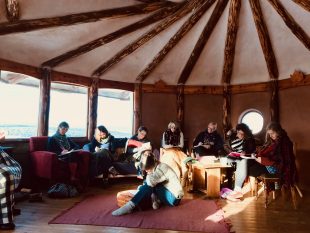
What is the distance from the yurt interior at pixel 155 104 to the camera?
146 inches

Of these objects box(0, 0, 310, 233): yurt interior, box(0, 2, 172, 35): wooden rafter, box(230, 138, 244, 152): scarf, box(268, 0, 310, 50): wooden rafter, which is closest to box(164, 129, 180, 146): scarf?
box(0, 0, 310, 233): yurt interior

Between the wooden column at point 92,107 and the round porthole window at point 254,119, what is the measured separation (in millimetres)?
3507

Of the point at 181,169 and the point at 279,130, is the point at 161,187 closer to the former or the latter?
the point at 181,169

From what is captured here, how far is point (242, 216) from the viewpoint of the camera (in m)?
3.67

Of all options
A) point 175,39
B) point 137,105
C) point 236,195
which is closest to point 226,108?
point 137,105

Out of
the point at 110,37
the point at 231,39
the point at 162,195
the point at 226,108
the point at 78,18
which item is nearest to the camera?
the point at 162,195

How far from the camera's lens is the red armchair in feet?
15.4

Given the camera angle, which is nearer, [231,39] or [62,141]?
[62,141]

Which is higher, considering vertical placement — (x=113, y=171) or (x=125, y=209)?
(x=113, y=171)

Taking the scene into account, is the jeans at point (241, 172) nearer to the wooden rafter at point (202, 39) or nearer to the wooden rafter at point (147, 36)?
the wooden rafter at point (202, 39)

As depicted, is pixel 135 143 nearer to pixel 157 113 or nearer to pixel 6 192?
pixel 157 113

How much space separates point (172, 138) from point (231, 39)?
8.03ft

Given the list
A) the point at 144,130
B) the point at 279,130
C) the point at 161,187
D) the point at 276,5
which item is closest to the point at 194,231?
the point at 161,187

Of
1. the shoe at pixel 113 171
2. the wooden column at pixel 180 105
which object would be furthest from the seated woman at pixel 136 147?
the wooden column at pixel 180 105
